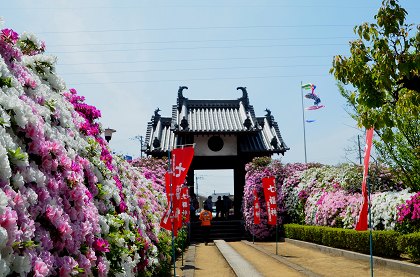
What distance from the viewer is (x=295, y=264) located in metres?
12.7

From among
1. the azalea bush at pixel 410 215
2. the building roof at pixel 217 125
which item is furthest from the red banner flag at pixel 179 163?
the building roof at pixel 217 125

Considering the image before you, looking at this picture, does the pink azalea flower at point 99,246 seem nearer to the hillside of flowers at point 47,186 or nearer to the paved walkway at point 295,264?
the hillside of flowers at point 47,186

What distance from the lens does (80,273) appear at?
422 centimetres

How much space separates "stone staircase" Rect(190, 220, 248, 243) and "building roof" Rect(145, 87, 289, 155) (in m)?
4.51

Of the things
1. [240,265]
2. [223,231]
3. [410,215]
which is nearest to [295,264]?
[240,265]

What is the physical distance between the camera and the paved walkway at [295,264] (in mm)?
10891

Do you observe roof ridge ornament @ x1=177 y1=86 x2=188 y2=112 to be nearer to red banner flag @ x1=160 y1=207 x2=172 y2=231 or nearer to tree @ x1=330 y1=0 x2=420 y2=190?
red banner flag @ x1=160 y1=207 x2=172 y2=231

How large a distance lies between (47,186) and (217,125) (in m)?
22.9

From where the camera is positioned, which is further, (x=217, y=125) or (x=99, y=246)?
(x=217, y=125)

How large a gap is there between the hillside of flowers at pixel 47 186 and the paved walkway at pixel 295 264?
5568mm

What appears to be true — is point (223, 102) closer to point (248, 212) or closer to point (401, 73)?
point (248, 212)

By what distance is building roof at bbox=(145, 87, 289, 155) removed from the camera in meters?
26.2

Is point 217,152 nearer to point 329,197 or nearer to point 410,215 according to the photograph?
point 329,197

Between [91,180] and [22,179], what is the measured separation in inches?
91.0
